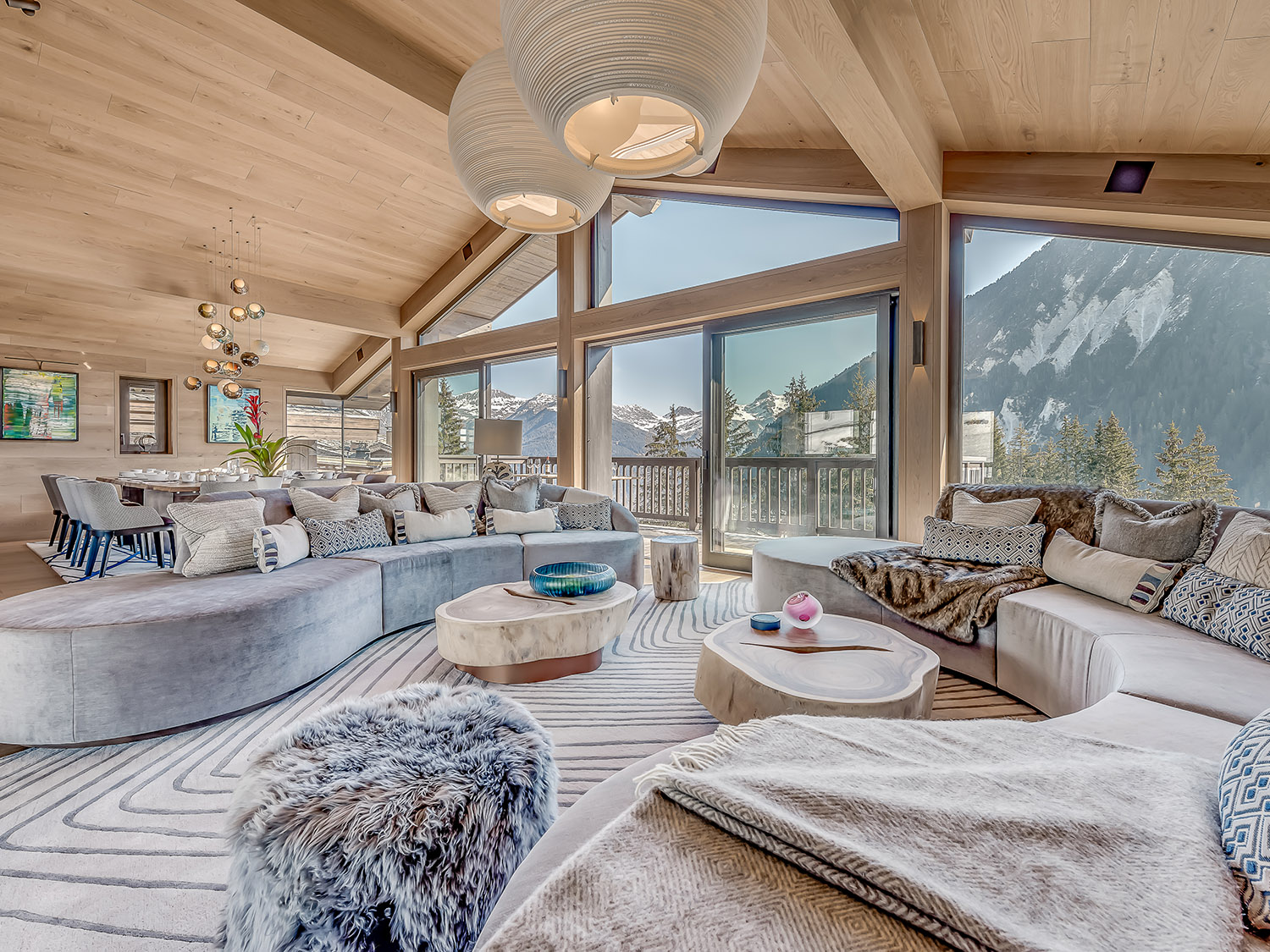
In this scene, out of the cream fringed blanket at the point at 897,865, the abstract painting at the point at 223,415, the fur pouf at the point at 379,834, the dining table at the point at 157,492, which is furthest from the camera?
the abstract painting at the point at 223,415

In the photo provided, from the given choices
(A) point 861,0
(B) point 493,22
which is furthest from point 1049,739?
(B) point 493,22

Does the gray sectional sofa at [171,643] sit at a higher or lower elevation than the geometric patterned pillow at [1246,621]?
lower

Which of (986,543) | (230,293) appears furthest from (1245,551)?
(230,293)

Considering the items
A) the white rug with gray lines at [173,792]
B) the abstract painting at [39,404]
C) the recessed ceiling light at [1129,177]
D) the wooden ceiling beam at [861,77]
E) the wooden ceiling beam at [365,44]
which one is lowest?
the white rug with gray lines at [173,792]

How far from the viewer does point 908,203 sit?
370 cm

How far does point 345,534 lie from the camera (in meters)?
3.38

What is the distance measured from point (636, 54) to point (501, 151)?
73cm

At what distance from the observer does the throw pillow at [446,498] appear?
405 cm

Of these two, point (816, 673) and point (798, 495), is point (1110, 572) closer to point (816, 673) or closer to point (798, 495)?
point (816, 673)

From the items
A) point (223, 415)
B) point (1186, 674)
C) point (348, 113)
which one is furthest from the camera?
point (223, 415)

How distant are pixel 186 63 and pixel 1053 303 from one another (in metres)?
5.86

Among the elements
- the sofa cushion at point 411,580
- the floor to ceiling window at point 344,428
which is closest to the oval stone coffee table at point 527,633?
the sofa cushion at point 411,580

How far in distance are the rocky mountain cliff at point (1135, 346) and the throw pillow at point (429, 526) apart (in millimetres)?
3557

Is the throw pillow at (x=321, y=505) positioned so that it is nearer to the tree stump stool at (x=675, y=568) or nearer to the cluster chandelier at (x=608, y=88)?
the tree stump stool at (x=675, y=568)
